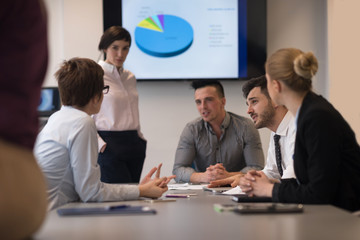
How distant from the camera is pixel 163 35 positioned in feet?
17.0

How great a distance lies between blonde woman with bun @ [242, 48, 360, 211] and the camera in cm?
199

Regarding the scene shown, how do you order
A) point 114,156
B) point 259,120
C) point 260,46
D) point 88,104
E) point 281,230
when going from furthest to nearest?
1. point 260,46
2. point 114,156
3. point 259,120
4. point 88,104
5. point 281,230

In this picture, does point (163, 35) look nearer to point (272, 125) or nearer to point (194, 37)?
point (194, 37)

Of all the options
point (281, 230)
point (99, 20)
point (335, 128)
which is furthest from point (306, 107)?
point (99, 20)

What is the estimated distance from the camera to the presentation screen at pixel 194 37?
5.13 meters

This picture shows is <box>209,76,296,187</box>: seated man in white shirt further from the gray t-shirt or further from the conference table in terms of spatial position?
the conference table

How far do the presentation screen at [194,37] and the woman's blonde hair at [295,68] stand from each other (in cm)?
288

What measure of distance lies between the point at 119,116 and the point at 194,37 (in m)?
1.50

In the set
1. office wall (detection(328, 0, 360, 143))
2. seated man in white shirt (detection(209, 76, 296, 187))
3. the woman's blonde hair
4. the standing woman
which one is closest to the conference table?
the woman's blonde hair

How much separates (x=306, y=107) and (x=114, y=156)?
193 centimetres

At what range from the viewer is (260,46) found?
203 inches

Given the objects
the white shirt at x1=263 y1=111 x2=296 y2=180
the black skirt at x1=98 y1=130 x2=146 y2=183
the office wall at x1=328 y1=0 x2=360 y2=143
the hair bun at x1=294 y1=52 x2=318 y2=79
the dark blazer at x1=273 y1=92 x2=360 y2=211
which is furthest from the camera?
the office wall at x1=328 y1=0 x2=360 y2=143

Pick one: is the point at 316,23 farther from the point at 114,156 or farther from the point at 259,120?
the point at 114,156

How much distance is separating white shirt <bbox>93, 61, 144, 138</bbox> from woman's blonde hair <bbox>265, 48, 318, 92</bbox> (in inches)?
73.9
